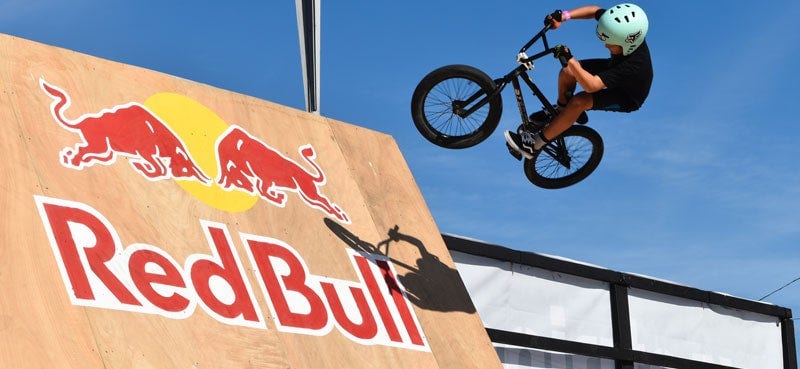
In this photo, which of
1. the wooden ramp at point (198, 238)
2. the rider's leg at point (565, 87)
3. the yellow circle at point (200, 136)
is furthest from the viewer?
the rider's leg at point (565, 87)

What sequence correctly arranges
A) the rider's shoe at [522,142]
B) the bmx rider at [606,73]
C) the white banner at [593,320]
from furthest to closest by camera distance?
1. the white banner at [593,320]
2. the rider's shoe at [522,142]
3. the bmx rider at [606,73]

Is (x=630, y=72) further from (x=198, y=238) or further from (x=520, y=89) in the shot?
(x=198, y=238)

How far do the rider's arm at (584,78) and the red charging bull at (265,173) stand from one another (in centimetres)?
270

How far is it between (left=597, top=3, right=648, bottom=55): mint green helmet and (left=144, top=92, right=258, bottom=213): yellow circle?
3.74 m

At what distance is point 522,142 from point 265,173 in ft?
8.93

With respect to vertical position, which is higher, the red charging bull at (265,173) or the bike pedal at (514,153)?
the bike pedal at (514,153)

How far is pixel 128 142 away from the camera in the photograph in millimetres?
9883

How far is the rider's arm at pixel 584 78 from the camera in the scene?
10727mm

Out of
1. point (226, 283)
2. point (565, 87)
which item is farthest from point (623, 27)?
point (226, 283)

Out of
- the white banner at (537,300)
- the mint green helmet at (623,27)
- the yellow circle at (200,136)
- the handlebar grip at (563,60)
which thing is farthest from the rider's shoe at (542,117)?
the yellow circle at (200,136)

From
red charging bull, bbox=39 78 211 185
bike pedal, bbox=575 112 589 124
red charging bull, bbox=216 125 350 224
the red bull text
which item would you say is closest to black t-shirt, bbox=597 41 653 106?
bike pedal, bbox=575 112 589 124

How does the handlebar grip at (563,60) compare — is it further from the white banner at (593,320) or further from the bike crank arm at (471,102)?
the white banner at (593,320)

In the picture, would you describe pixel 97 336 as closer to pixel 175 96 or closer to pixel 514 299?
pixel 175 96

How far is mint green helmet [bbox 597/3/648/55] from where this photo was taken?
10633 mm
